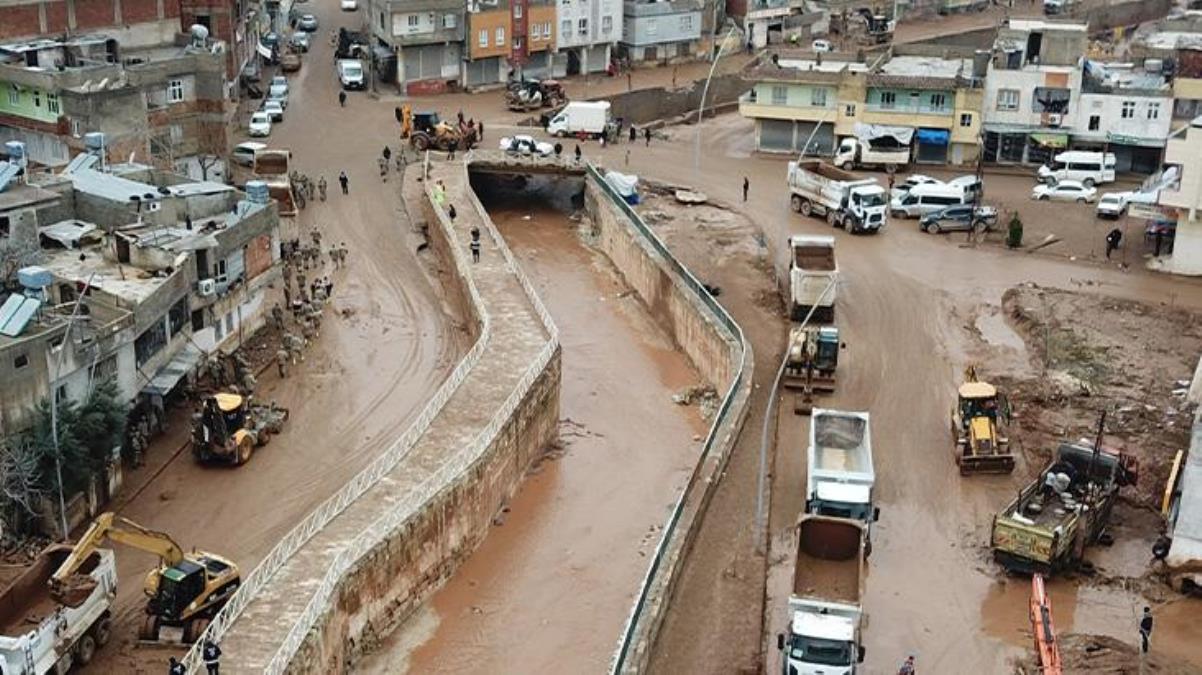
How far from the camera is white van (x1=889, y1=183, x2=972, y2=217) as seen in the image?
A: 58188 millimetres

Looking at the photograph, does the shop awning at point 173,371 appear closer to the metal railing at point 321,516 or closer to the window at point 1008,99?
the metal railing at point 321,516

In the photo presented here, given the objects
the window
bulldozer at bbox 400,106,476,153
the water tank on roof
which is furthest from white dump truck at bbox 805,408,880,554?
bulldozer at bbox 400,106,476,153

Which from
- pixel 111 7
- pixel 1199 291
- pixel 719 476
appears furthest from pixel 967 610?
pixel 111 7

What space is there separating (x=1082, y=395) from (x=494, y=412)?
1729 centimetres

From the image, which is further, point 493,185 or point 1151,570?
point 493,185

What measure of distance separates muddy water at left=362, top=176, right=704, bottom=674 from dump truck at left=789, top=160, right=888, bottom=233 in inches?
368

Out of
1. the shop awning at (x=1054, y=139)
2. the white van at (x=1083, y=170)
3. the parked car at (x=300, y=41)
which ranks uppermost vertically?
the parked car at (x=300, y=41)

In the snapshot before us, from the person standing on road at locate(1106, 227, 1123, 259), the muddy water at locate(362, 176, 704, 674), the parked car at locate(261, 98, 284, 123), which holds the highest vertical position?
the parked car at locate(261, 98, 284, 123)

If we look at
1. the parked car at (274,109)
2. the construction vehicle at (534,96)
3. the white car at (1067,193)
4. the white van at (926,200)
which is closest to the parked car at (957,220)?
the white van at (926,200)

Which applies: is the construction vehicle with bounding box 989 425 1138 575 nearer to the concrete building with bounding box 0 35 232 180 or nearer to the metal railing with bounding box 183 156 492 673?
the metal railing with bounding box 183 156 492 673

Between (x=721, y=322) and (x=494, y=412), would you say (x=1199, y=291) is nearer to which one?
(x=721, y=322)

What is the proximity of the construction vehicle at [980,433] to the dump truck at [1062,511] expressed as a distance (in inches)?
63.4

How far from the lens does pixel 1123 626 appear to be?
3103 centimetres

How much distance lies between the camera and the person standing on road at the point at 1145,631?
29297 mm
